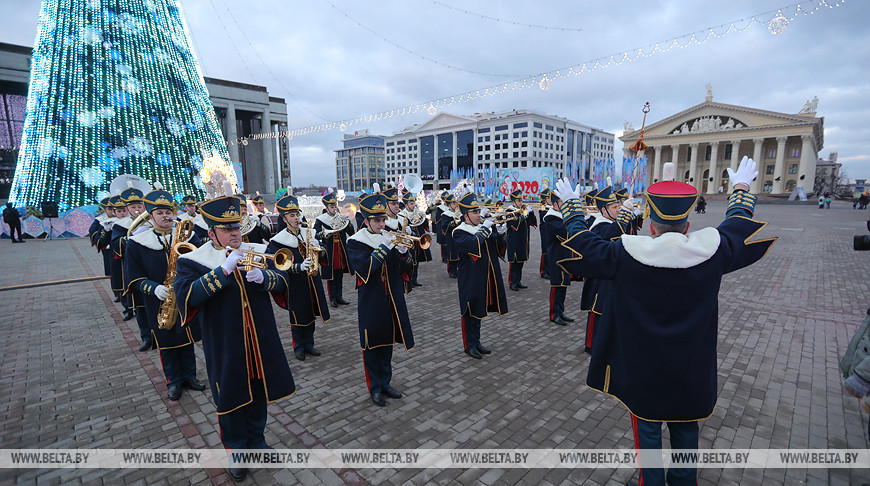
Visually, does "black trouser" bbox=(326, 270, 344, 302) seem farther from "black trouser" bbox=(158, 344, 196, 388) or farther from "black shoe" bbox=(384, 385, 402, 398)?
"black shoe" bbox=(384, 385, 402, 398)

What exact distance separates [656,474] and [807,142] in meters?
85.3

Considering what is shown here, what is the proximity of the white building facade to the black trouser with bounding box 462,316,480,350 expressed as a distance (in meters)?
78.9

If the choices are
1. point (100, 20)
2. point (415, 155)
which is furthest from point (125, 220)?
point (415, 155)

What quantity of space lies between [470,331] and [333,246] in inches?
173

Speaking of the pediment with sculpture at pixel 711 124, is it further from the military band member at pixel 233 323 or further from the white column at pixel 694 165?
the military band member at pixel 233 323

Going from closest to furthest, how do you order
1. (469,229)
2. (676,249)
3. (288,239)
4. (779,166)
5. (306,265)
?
1. (676,249)
2. (306,265)
3. (469,229)
4. (288,239)
5. (779,166)

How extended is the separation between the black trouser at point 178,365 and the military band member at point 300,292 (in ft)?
4.74

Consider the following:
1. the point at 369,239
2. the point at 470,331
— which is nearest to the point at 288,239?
the point at 369,239

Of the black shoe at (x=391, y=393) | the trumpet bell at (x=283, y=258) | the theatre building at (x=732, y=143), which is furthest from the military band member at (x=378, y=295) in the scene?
the theatre building at (x=732, y=143)

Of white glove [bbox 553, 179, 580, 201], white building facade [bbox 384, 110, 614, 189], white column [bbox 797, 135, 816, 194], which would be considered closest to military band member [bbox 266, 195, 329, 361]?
white glove [bbox 553, 179, 580, 201]

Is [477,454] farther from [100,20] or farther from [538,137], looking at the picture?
[538,137]

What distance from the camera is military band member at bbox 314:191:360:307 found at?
8711 mm

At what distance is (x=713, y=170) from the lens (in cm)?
6700

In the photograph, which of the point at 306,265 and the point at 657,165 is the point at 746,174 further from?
the point at 657,165
